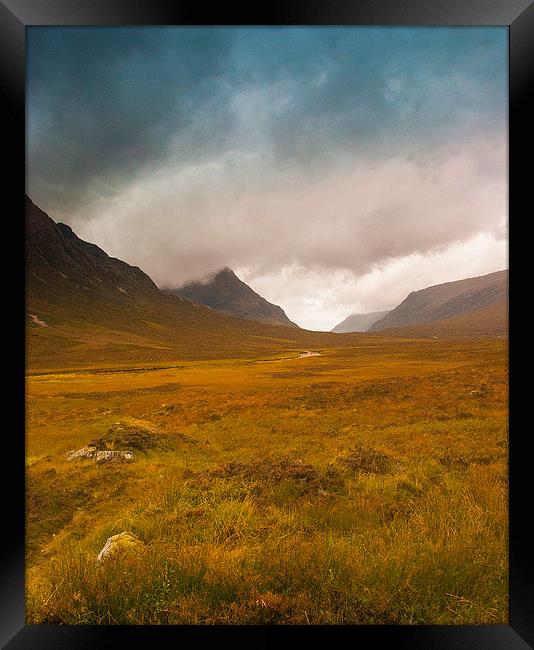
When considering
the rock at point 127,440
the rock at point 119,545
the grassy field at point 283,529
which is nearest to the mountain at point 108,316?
the rock at point 127,440

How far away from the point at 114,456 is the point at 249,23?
7.17 meters

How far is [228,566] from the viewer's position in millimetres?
2625

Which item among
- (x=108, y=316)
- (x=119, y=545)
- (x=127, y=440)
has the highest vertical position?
(x=108, y=316)

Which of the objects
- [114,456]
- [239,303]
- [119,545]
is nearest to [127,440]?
[114,456]

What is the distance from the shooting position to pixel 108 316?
292 feet

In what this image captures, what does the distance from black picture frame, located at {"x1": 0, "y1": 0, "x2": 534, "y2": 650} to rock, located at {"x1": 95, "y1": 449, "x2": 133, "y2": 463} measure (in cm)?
398

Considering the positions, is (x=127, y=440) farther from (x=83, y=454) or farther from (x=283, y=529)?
(x=283, y=529)

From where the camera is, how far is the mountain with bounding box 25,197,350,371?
60.4 metres

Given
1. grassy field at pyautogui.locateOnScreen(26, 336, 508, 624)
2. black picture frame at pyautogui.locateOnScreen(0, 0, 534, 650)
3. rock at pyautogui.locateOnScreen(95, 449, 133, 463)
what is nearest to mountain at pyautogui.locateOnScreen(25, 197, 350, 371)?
rock at pyautogui.locateOnScreen(95, 449, 133, 463)

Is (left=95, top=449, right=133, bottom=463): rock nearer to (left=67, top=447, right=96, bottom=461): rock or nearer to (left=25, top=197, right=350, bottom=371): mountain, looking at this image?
(left=67, top=447, right=96, bottom=461): rock

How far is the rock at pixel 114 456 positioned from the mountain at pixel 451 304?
75.1m
